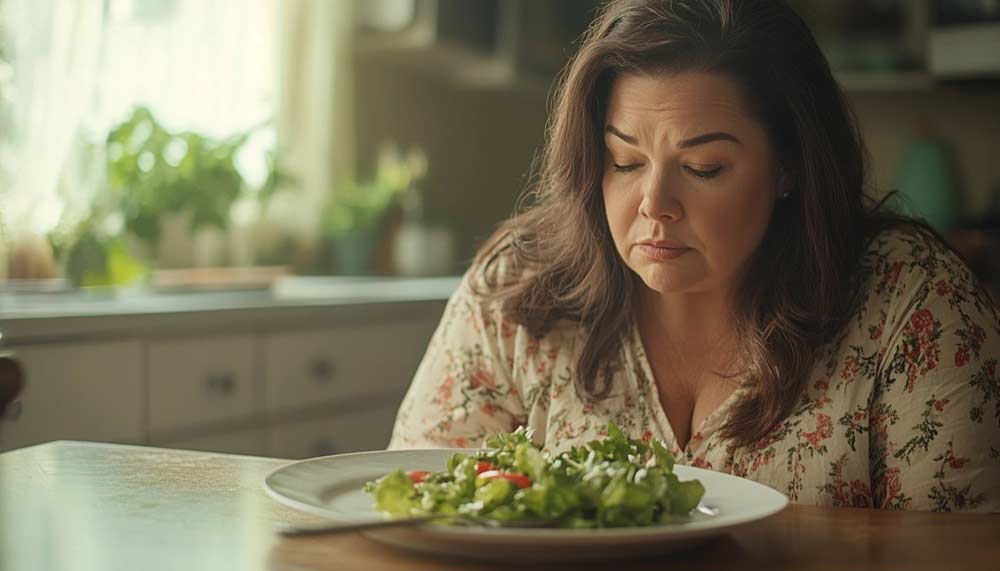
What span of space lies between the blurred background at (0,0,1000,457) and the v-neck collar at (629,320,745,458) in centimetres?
46

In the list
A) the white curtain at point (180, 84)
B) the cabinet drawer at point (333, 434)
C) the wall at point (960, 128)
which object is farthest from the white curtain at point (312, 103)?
the wall at point (960, 128)

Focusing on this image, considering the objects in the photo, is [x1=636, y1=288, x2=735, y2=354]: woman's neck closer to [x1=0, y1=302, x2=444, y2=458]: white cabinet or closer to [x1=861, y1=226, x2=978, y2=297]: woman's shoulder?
[x1=861, y1=226, x2=978, y2=297]: woman's shoulder

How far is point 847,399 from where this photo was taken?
1.39 meters

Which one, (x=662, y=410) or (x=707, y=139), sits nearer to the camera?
(x=707, y=139)

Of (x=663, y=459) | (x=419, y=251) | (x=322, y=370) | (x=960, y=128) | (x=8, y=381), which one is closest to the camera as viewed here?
(x=663, y=459)

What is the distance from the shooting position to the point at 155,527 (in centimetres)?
93

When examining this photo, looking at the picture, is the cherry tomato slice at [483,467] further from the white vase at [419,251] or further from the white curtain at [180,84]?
the white vase at [419,251]

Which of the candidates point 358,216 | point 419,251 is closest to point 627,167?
point 358,216

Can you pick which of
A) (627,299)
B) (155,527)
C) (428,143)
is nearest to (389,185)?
(428,143)

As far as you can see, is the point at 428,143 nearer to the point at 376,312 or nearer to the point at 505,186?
the point at 505,186

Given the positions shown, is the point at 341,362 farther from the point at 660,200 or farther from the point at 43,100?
the point at 660,200

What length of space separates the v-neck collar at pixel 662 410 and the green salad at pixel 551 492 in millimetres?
548

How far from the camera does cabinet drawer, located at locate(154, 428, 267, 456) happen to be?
7.53 feet

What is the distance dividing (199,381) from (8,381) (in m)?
1.20
